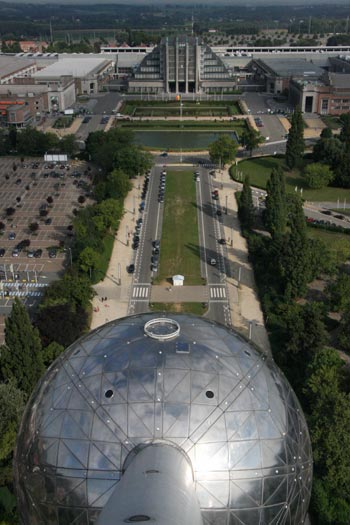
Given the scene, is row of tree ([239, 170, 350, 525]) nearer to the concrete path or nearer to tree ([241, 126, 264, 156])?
the concrete path

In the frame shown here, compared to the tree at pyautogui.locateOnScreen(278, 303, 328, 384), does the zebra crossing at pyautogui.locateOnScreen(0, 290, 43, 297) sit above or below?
below

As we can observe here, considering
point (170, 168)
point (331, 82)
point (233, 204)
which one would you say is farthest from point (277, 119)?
point (233, 204)

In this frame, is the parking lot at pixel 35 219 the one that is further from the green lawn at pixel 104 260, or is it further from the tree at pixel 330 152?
the tree at pixel 330 152

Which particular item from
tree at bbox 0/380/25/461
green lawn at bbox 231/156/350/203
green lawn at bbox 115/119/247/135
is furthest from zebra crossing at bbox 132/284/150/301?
green lawn at bbox 115/119/247/135

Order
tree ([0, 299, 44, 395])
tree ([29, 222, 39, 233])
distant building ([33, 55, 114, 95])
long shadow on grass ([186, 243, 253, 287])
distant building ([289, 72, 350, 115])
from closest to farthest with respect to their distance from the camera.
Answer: tree ([0, 299, 44, 395]) → long shadow on grass ([186, 243, 253, 287]) → tree ([29, 222, 39, 233]) → distant building ([289, 72, 350, 115]) → distant building ([33, 55, 114, 95])

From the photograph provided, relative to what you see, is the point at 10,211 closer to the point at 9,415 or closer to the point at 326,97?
A: the point at 9,415

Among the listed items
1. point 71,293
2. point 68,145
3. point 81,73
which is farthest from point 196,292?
point 81,73

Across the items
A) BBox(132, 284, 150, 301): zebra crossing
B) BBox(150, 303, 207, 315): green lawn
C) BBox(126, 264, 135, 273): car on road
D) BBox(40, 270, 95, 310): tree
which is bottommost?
BBox(150, 303, 207, 315): green lawn
